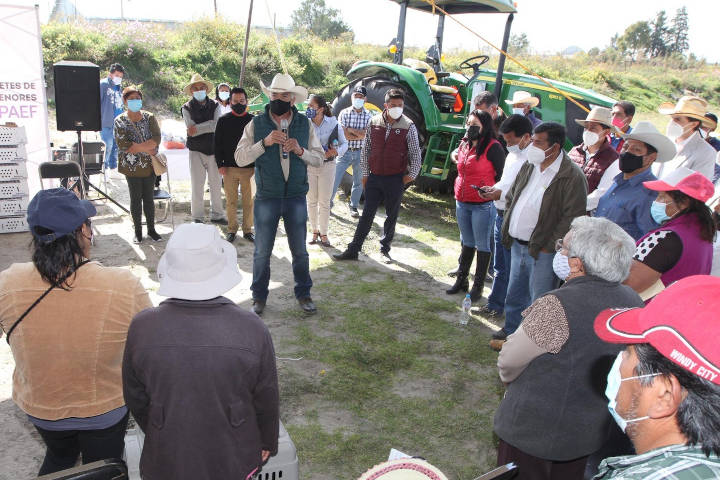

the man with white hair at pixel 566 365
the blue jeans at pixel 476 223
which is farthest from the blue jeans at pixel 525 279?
the man with white hair at pixel 566 365

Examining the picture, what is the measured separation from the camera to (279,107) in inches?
169

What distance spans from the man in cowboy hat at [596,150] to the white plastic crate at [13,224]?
19.2 feet

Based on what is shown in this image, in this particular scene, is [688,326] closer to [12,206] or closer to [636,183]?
[636,183]

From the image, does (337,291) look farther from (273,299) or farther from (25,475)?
(25,475)

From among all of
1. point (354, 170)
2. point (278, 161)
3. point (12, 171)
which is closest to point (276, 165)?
point (278, 161)

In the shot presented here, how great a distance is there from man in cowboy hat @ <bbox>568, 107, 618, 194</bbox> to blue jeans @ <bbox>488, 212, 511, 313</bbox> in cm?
79

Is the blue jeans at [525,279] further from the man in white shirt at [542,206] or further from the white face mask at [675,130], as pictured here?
the white face mask at [675,130]

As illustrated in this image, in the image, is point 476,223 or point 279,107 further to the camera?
point 476,223

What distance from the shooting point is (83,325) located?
191 cm

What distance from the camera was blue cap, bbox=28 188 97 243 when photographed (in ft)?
6.22

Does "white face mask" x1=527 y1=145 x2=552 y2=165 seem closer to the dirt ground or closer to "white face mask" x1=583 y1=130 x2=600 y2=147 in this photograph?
"white face mask" x1=583 y1=130 x2=600 y2=147

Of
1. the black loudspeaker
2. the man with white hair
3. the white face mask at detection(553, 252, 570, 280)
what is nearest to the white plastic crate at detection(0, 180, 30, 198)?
the black loudspeaker

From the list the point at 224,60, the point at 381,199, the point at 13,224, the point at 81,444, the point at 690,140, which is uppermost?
the point at 224,60

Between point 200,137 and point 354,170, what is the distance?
6.86 feet
